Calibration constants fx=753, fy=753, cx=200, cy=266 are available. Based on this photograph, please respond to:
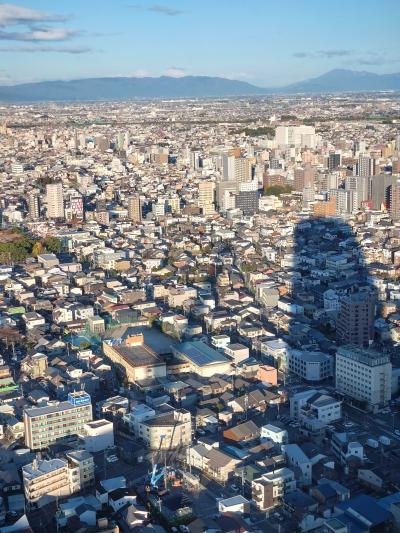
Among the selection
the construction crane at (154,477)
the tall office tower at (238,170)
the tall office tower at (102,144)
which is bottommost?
the construction crane at (154,477)

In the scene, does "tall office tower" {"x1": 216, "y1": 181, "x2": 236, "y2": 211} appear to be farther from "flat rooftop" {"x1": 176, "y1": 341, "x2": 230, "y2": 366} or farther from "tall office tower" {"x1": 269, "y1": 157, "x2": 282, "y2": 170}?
"flat rooftop" {"x1": 176, "y1": 341, "x2": 230, "y2": 366}

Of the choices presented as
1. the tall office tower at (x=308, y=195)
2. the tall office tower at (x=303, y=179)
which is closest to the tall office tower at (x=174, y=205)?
the tall office tower at (x=308, y=195)

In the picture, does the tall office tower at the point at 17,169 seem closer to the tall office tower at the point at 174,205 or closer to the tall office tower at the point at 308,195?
the tall office tower at the point at 174,205

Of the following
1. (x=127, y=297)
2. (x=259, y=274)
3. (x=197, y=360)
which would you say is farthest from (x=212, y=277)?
(x=197, y=360)

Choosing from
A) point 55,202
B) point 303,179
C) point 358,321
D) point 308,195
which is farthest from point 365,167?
point 358,321

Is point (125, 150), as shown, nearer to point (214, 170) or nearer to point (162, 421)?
point (214, 170)
